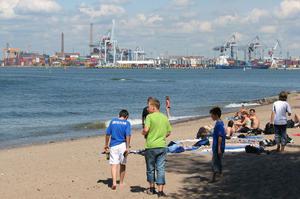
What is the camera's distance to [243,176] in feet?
32.9

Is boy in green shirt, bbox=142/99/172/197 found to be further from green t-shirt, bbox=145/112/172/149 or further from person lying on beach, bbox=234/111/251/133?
person lying on beach, bbox=234/111/251/133

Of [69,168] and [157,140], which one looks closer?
[157,140]

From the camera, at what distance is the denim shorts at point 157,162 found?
8.63 meters

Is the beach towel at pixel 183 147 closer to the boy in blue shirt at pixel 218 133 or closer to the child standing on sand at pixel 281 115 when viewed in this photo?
the child standing on sand at pixel 281 115

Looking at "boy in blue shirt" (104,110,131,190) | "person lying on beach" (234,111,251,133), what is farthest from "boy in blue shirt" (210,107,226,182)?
"person lying on beach" (234,111,251,133)

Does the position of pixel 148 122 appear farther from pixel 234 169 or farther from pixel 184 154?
pixel 184 154

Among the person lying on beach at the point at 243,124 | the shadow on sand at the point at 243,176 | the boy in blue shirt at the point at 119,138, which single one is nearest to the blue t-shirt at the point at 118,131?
the boy in blue shirt at the point at 119,138

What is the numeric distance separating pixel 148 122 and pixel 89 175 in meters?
3.06

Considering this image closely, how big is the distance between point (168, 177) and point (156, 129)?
84.4 inches

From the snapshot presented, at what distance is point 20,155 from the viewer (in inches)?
599

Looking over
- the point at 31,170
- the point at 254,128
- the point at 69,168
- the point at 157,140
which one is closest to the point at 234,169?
the point at 157,140

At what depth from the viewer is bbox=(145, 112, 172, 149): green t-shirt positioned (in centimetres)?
857

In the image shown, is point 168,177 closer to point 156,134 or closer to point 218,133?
point 218,133

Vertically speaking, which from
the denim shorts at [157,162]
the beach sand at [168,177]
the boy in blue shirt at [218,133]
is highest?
the boy in blue shirt at [218,133]
